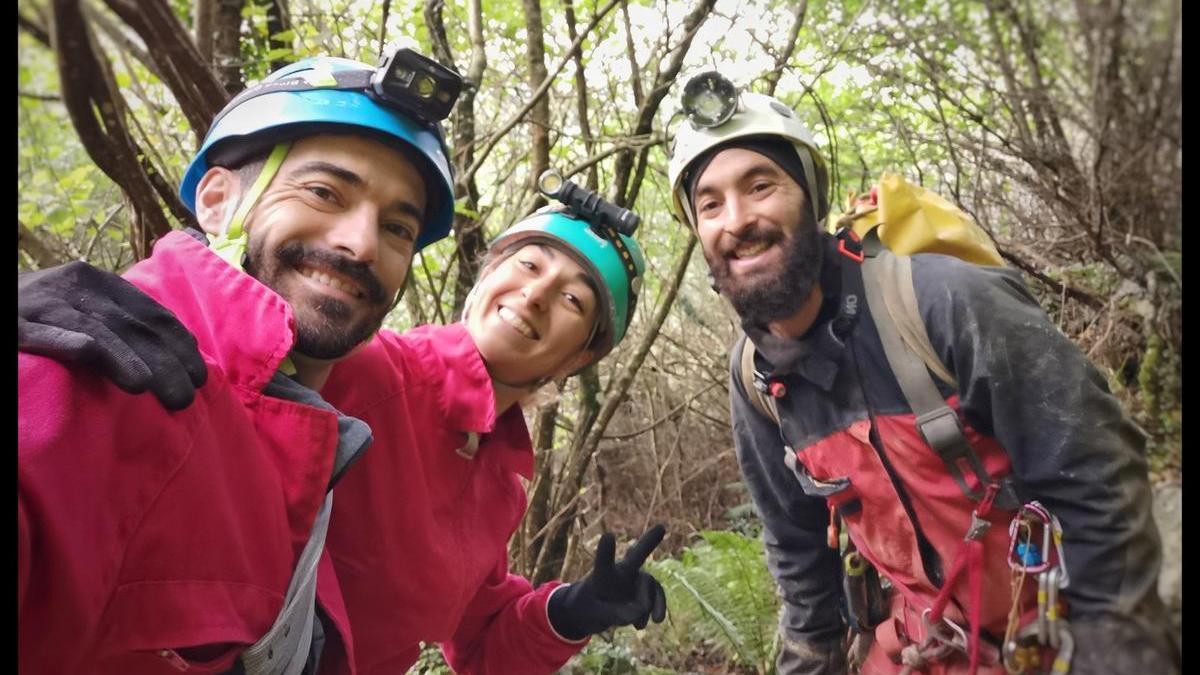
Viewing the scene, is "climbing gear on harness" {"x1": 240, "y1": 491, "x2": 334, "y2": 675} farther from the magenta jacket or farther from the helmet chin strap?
the helmet chin strap

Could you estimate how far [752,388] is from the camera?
2.25 m

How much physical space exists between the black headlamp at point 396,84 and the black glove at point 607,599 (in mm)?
1602

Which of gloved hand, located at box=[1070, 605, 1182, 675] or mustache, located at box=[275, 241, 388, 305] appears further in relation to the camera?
mustache, located at box=[275, 241, 388, 305]

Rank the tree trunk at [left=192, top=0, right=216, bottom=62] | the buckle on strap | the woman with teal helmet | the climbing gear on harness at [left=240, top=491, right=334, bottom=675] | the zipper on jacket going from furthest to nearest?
the woman with teal helmet, the tree trunk at [left=192, top=0, right=216, bottom=62], the zipper on jacket, the buckle on strap, the climbing gear on harness at [left=240, top=491, right=334, bottom=675]

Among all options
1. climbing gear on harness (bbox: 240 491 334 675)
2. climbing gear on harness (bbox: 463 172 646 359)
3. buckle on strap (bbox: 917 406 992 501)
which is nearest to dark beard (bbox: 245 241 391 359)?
climbing gear on harness (bbox: 240 491 334 675)

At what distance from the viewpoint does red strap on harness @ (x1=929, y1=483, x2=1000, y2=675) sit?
50.1 inches

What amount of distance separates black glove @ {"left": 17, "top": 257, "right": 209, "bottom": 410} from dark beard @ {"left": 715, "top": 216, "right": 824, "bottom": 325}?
1.53 meters

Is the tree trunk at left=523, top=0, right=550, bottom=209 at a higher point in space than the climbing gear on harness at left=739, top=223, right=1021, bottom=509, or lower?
higher

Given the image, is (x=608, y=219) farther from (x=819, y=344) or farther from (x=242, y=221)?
(x=242, y=221)

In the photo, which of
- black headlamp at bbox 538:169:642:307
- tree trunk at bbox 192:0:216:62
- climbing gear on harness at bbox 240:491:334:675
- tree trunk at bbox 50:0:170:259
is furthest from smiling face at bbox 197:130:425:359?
black headlamp at bbox 538:169:642:307

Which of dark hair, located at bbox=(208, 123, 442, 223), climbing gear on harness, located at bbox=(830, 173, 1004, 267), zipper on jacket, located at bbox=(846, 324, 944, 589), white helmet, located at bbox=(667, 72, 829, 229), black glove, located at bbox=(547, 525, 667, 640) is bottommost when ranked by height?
black glove, located at bbox=(547, 525, 667, 640)

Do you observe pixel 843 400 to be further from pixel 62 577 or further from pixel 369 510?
pixel 62 577

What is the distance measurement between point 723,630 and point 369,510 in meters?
2.52

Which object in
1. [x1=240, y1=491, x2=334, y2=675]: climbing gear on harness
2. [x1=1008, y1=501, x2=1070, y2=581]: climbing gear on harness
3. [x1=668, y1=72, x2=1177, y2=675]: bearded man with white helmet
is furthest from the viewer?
[x1=240, y1=491, x2=334, y2=675]: climbing gear on harness
